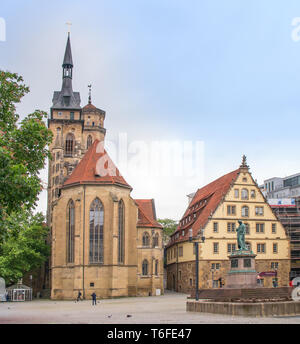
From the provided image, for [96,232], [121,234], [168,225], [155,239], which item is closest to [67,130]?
[155,239]

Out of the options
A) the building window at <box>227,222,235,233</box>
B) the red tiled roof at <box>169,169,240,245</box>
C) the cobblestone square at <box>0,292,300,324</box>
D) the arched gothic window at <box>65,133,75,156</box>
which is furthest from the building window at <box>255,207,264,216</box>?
the cobblestone square at <box>0,292,300,324</box>

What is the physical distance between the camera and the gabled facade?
62438 mm

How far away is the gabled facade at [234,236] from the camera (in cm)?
6244

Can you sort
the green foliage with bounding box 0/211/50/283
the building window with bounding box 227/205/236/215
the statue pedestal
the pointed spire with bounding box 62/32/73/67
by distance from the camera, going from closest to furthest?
1. the statue pedestal
2. the green foliage with bounding box 0/211/50/283
3. the building window with bounding box 227/205/236/215
4. the pointed spire with bounding box 62/32/73/67

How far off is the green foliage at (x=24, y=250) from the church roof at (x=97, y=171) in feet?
25.1

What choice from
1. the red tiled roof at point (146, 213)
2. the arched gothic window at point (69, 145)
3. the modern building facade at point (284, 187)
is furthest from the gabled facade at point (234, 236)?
the modern building facade at point (284, 187)

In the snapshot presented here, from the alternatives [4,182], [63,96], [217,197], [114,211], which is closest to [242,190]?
[217,197]

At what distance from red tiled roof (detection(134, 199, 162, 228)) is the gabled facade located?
5.35 metres

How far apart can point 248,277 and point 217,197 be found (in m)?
30.0

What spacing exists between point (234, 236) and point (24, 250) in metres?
26.0

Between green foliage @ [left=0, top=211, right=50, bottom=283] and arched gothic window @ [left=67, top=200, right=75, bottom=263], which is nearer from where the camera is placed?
arched gothic window @ [left=67, top=200, right=75, bottom=263]

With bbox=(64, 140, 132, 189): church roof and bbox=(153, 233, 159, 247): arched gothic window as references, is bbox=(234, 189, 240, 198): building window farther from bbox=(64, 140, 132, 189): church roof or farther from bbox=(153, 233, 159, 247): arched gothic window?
bbox=(64, 140, 132, 189): church roof

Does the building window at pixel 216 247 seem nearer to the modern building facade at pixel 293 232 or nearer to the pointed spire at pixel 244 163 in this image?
the pointed spire at pixel 244 163

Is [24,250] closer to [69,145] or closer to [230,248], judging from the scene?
[69,145]
